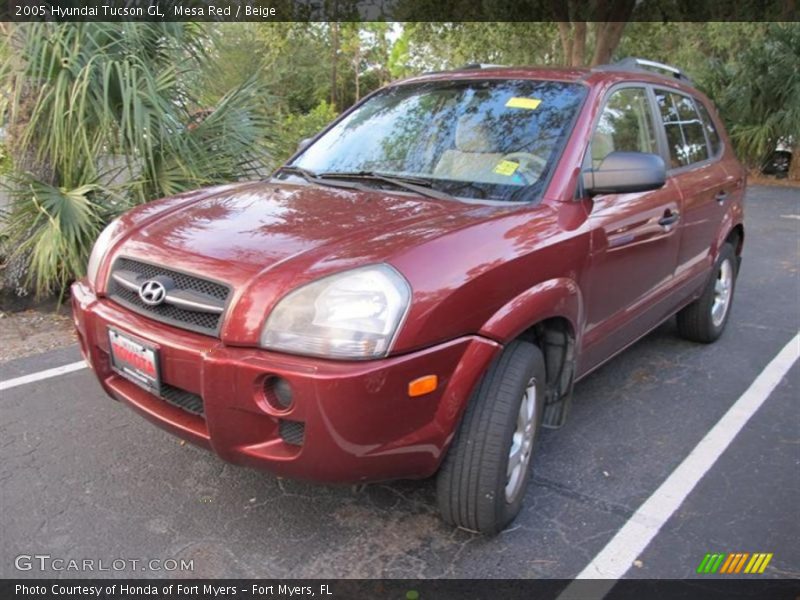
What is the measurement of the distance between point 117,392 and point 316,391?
1.05m

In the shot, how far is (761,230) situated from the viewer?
33.1 ft

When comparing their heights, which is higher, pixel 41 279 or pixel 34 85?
pixel 34 85

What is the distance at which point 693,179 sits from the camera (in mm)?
4266

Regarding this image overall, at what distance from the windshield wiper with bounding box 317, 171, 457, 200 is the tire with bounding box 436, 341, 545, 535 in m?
0.77

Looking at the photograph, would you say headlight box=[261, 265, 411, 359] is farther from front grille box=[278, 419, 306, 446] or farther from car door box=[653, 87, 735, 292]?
car door box=[653, 87, 735, 292]

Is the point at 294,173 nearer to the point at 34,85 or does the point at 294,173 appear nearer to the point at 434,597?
the point at 434,597

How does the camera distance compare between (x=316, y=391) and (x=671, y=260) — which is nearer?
(x=316, y=391)

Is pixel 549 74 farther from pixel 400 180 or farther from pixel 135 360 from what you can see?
pixel 135 360

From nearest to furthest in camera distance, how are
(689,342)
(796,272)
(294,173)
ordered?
(294,173) < (689,342) < (796,272)

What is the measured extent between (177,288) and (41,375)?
2359 millimetres

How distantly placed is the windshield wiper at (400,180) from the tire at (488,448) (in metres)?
0.77

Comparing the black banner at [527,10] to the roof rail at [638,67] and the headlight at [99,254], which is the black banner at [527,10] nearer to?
the roof rail at [638,67]

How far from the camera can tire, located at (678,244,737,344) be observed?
4.87 m

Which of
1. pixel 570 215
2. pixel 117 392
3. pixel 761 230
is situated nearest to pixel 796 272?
pixel 761 230
